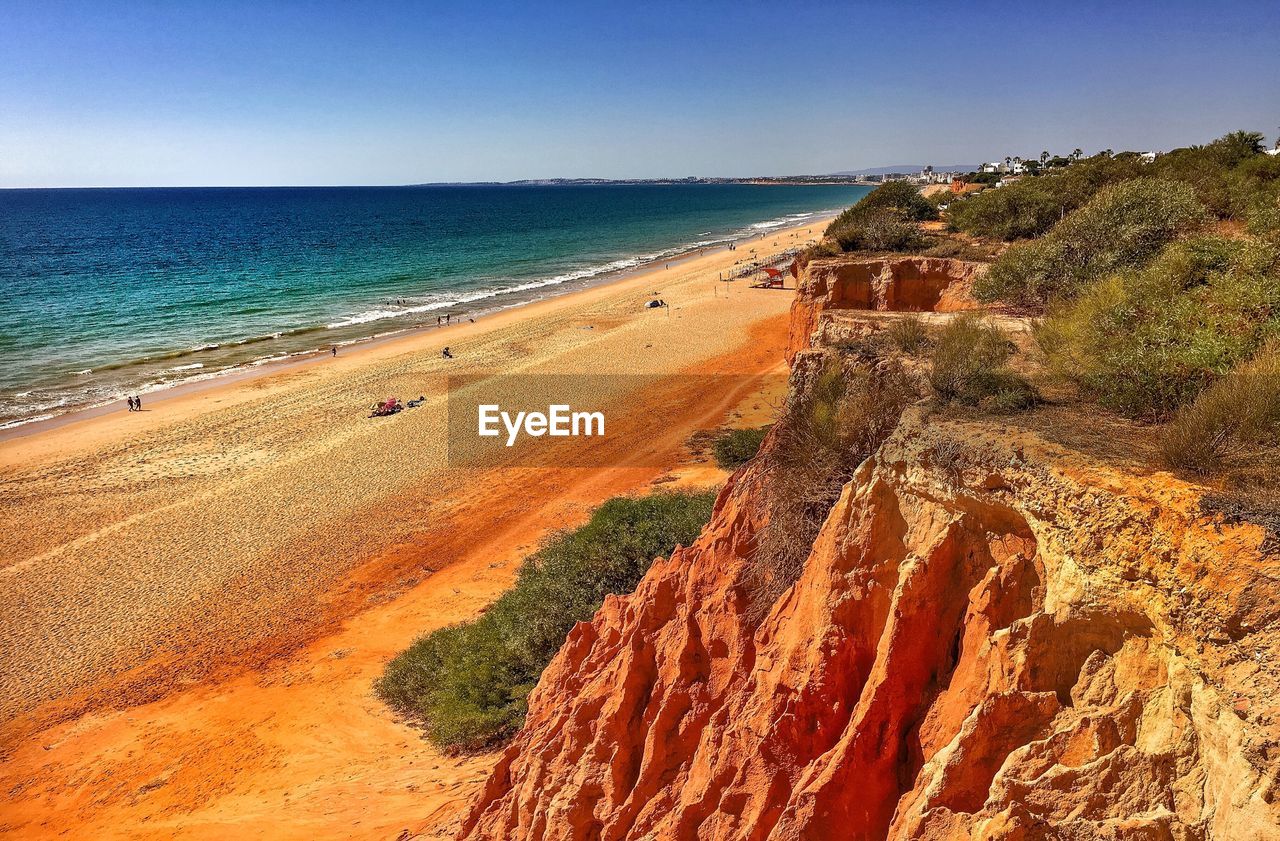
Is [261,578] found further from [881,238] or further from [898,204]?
[898,204]

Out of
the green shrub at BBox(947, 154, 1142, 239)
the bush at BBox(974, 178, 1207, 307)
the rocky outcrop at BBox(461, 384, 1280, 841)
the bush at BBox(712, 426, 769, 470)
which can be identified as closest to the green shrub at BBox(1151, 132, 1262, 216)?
the green shrub at BBox(947, 154, 1142, 239)

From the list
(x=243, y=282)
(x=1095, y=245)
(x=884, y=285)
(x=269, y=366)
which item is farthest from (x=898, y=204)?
(x=243, y=282)

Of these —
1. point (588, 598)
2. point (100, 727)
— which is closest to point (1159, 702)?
point (588, 598)

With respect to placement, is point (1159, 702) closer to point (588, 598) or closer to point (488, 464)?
point (588, 598)

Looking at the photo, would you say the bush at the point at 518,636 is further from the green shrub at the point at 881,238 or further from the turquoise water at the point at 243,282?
the turquoise water at the point at 243,282

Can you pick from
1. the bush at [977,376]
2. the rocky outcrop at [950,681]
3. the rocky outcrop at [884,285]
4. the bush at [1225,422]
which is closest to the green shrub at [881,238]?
the rocky outcrop at [884,285]

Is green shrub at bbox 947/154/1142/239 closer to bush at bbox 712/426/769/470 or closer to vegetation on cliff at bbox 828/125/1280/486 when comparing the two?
vegetation on cliff at bbox 828/125/1280/486
